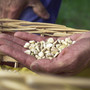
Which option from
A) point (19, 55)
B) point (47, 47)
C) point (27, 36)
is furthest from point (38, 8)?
point (19, 55)

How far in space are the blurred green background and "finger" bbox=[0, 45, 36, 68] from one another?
1.48 m

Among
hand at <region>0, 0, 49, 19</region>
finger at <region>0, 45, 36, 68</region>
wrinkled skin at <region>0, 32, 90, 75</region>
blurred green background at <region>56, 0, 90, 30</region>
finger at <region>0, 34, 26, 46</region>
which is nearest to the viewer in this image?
wrinkled skin at <region>0, 32, 90, 75</region>

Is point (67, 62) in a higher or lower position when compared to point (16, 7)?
lower

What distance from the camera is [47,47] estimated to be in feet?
2.61

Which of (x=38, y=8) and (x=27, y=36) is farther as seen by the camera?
(x=38, y=8)

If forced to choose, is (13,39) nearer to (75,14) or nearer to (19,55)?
(19,55)

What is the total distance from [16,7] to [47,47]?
39cm

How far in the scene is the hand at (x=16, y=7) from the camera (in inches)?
41.3

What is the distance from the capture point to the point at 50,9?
3.92ft

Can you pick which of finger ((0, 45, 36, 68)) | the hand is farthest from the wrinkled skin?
the hand

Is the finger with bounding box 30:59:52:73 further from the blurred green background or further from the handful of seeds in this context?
the blurred green background

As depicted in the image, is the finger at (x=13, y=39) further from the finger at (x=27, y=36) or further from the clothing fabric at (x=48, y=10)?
the clothing fabric at (x=48, y=10)

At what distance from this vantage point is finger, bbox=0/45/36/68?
25.9 inches

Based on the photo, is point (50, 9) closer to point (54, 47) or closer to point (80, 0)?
point (54, 47)
